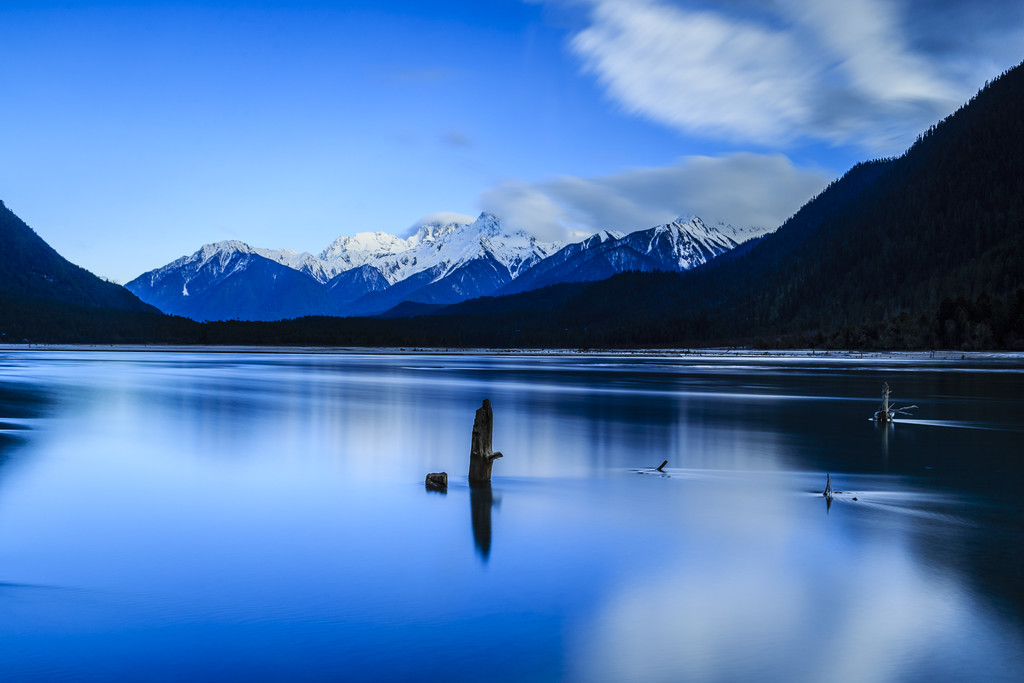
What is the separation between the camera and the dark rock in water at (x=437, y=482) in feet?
61.9

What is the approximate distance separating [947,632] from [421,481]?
1288 cm

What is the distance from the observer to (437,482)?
1894 centimetres

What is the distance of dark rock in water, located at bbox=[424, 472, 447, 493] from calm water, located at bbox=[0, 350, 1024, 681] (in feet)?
1.47

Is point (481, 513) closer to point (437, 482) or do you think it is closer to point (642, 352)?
point (437, 482)

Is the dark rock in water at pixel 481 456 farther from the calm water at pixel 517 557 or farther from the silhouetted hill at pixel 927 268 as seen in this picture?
the silhouetted hill at pixel 927 268

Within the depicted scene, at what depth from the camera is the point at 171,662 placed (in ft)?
28.0

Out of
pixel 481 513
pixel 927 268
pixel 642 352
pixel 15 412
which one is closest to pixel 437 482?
pixel 481 513

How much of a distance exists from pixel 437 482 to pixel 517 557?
6.23 metres

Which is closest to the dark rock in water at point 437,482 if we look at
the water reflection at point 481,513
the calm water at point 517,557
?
the calm water at point 517,557

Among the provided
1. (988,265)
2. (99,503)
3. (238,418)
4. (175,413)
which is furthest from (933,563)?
(988,265)

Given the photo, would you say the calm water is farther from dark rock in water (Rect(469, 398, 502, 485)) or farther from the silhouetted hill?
the silhouetted hill

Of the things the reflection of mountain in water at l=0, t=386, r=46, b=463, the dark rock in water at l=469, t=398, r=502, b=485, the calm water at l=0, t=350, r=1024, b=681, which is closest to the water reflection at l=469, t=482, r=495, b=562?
the calm water at l=0, t=350, r=1024, b=681

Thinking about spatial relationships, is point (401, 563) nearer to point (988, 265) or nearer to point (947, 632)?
point (947, 632)

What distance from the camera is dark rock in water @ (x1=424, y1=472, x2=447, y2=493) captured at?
18875mm
